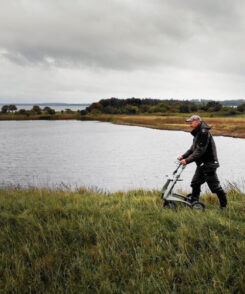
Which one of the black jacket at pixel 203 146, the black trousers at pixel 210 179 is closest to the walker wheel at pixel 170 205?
the black trousers at pixel 210 179

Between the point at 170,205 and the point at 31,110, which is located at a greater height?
the point at 31,110

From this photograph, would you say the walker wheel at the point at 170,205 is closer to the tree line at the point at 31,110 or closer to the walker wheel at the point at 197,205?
the walker wheel at the point at 197,205

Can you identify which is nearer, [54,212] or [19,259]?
[19,259]

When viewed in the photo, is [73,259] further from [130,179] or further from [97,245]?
[130,179]

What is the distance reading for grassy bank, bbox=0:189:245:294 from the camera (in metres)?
3.84

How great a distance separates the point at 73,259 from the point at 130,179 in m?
14.8

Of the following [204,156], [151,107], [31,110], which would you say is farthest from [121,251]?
[31,110]

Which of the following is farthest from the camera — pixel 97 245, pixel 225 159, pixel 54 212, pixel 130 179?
pixel 225 159

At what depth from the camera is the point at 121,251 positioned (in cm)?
480

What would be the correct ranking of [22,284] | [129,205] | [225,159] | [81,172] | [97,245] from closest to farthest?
[22,284], [97,245], [129,205], [81,172], [225,159]

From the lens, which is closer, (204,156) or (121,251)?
(121,251)

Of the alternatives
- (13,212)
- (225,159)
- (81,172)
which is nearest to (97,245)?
(13,212)

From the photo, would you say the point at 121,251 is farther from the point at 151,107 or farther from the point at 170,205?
the point at 151,107

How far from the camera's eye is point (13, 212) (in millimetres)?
7016
